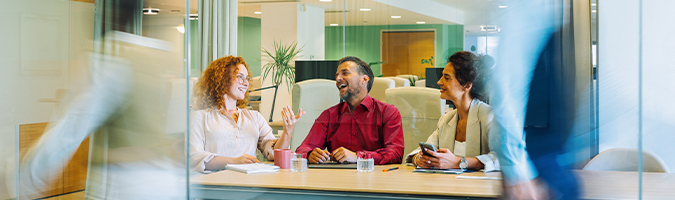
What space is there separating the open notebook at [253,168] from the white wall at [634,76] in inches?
48.6

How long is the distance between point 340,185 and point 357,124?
923 mm

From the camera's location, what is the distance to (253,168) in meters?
2.17

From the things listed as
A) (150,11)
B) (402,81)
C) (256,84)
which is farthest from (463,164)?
(150,11)

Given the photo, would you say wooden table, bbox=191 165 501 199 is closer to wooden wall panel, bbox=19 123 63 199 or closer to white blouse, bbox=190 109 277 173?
white blouse, bbox=190 109 277 173

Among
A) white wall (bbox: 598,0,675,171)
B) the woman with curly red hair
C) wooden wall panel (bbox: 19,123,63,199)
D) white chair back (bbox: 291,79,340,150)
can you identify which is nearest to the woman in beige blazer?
white wall (bbox: 598,0,675,171)

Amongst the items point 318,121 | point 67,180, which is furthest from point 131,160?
point 318,121

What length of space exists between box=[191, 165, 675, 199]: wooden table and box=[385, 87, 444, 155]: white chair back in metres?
0.72

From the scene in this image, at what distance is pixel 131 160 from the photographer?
2287 millimetres

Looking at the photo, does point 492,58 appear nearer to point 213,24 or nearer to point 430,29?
point 430,29

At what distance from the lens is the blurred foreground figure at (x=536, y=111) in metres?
1.18

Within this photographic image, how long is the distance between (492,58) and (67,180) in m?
1.96

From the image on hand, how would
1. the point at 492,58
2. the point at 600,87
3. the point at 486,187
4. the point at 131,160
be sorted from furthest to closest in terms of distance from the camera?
1. the point at 492,58
2. the point at 131,160
3. the point at 600,87
4. the point at 486,187

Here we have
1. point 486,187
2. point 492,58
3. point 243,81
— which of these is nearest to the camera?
point 486,187

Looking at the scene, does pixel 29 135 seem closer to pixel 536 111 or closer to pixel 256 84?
pixel 256 84
